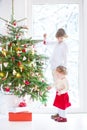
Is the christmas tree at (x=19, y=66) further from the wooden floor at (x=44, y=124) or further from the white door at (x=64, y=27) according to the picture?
the white door at (x=64, y=27)

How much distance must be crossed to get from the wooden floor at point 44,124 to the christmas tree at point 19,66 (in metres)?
0.20

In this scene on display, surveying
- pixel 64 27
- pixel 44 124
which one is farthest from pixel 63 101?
pixel 64 27

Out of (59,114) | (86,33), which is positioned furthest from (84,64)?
(59,114)

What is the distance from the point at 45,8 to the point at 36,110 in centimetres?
101

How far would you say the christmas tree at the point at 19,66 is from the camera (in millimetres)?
2443

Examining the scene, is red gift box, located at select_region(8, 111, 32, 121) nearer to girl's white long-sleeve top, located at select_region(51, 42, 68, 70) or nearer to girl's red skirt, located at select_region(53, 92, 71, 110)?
girl's red skirt, located at select_region(53, 92, 71, 110)

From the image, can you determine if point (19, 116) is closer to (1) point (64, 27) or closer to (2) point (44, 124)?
(2) point (44, 124)

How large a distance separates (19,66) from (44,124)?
1.72 ft

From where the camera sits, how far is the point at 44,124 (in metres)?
2.48

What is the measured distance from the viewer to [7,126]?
2396 millimetres

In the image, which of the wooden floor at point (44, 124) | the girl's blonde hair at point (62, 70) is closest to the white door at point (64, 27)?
the wooden floor at point (44, 124)

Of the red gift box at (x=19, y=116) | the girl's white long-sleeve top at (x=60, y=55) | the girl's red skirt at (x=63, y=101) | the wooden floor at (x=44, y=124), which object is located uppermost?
the girl's white long-sleeve top at (x=60, y=55)

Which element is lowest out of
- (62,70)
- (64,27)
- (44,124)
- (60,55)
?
(44,124)

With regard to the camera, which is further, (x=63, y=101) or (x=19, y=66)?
(x=63, y=101)
